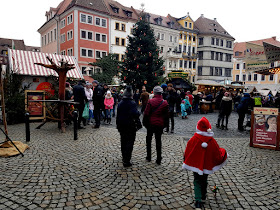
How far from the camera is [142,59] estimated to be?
20.5m

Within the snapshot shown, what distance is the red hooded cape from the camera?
333 centimetres

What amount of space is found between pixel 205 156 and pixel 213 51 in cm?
5579

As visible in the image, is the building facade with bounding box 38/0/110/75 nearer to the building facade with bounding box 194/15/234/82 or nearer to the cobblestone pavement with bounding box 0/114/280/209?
the building facade with bounding box 194/15/234/82

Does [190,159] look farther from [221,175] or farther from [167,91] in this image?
[167,91]

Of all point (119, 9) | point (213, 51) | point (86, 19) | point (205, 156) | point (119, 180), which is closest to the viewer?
point (205, 156)

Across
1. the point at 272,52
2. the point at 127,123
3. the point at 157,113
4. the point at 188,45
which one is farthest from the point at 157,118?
the point at 188,45

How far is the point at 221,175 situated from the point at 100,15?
38420 mm

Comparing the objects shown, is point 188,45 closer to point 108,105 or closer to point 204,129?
point 108,105

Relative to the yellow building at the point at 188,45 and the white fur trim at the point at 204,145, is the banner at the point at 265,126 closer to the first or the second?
the white fur trim at the point at 204,145

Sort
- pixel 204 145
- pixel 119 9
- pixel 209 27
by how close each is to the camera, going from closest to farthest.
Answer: pixel 204 145
pixel 119 9
pixel 209 27

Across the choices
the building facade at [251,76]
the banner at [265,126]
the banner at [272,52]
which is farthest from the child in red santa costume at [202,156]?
the building facade at [251,76]

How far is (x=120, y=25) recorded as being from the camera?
135 feet

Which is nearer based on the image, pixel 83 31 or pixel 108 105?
pixel 108 105

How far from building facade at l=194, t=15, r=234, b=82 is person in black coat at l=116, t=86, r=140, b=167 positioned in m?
52.4
